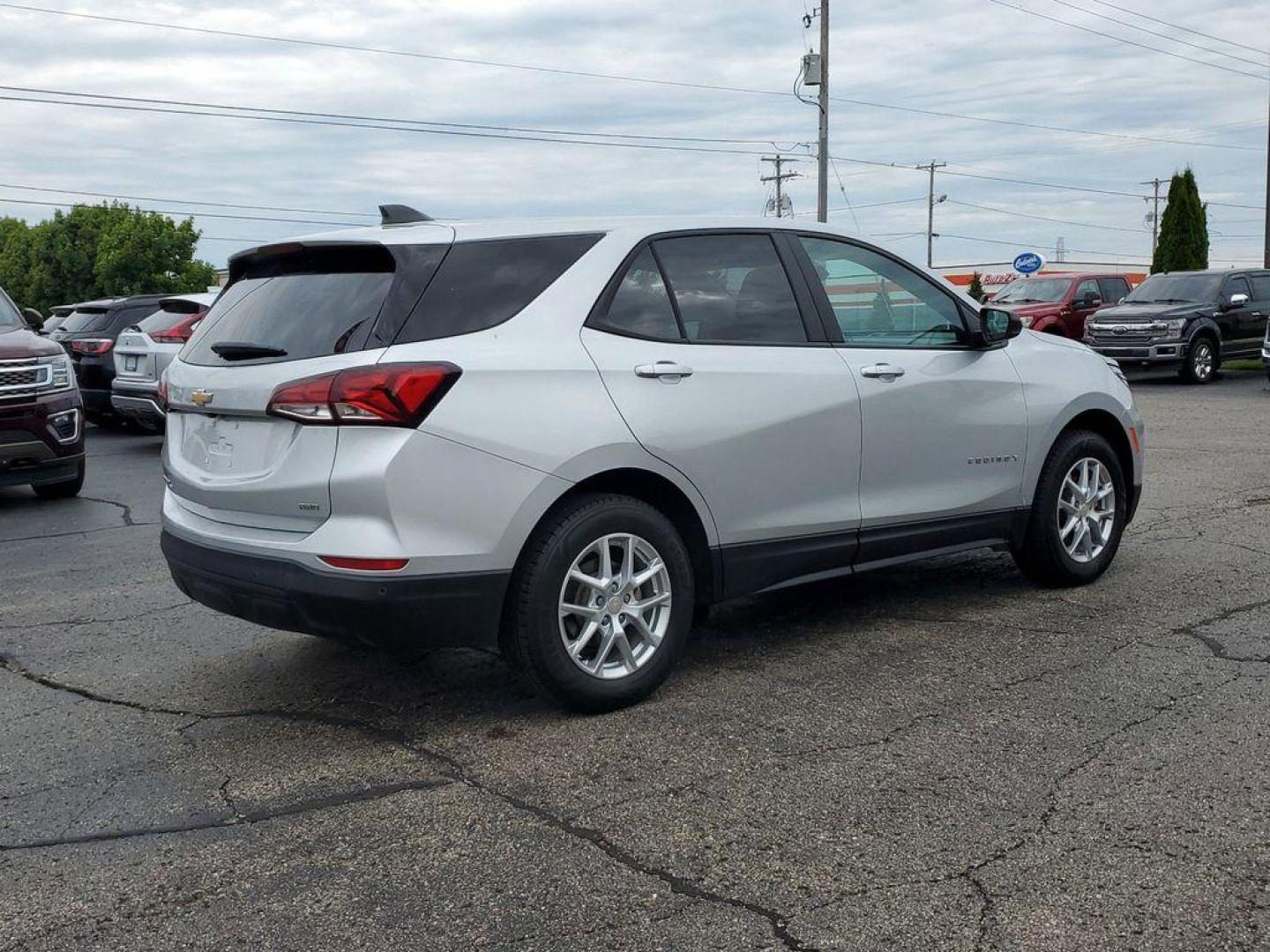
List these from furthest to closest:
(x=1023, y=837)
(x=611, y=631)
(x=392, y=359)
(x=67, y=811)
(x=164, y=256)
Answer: (x=164, y=256)
(x=611, y=631)
(x=392, y=359)
(x=67, y=811)
(x=1023, y=837)

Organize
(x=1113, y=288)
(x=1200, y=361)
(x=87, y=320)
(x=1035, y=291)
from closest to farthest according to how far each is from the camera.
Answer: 1. (x=87, y=320)
2. (x=1200, y=361)
3. (x=1035, y=291)
4. (x=1113, y=288)

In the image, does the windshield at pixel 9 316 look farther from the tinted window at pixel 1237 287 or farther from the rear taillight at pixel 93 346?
the tinted window at pixel 1237 287

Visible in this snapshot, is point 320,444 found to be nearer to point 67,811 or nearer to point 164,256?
point 67,811

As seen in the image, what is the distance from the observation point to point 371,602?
433cm

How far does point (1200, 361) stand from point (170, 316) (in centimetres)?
1596

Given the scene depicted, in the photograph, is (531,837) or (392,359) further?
(392,359)

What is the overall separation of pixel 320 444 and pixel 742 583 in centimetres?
175

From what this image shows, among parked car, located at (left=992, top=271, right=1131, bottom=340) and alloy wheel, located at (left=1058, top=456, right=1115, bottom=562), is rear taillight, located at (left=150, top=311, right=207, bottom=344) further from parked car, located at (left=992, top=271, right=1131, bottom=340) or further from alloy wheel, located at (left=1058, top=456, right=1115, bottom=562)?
parked car, located at (left=992, top=271, right=1131, bottom=340)

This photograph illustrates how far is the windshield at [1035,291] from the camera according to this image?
82.5 feet

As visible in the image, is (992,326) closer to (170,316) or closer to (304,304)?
(304,304)

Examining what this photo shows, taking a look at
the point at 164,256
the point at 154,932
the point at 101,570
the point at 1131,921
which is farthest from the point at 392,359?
the point at 164,256

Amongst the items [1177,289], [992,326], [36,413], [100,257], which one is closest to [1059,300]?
[1177,289]

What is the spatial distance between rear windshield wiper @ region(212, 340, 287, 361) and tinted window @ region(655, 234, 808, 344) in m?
1.48

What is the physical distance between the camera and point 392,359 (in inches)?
172
